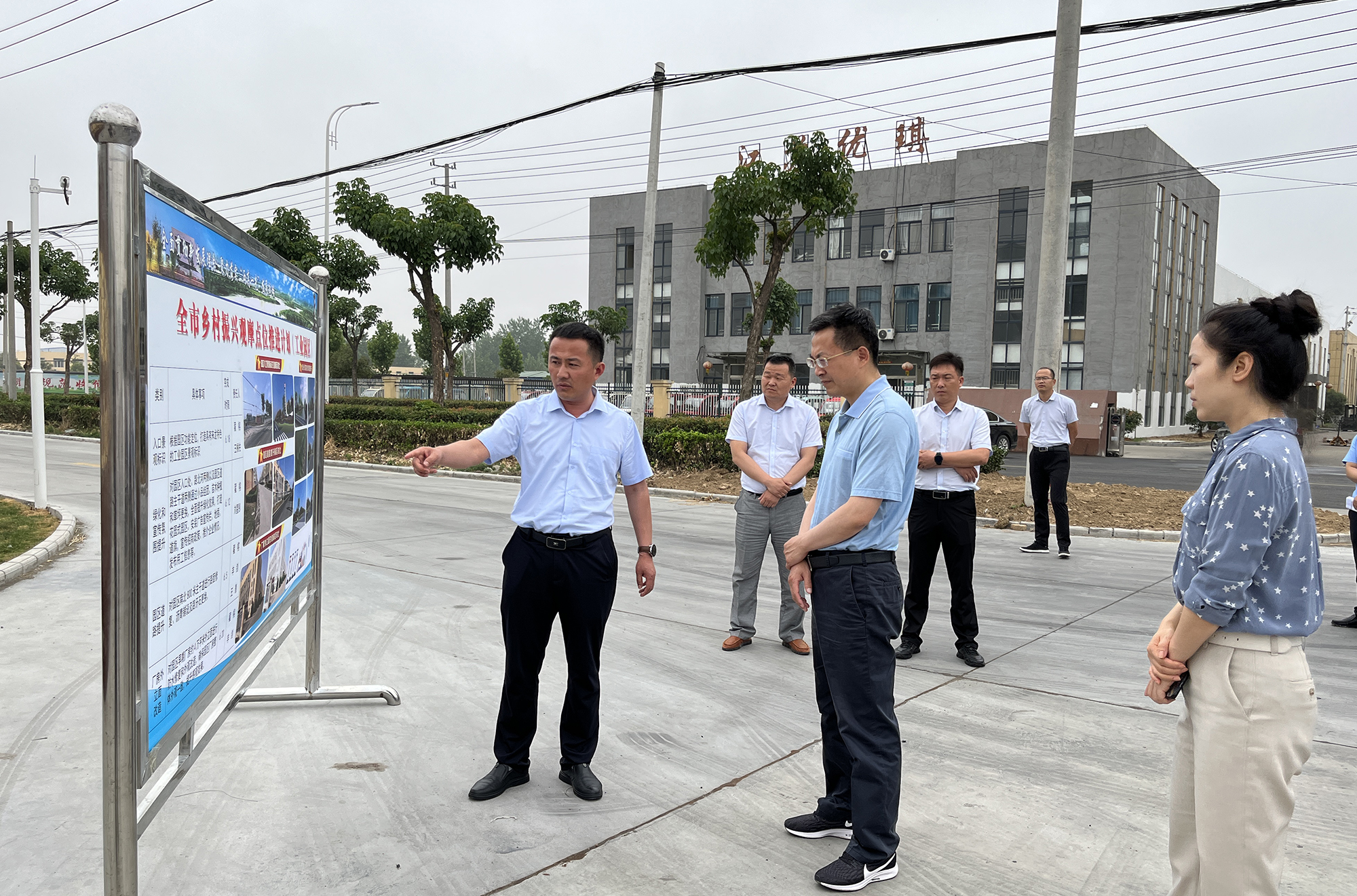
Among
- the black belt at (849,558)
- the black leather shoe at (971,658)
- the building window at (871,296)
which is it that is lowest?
the black leather shoe at (971,658)

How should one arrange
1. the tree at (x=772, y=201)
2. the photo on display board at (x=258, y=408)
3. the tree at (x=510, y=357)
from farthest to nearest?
1. the tree at (x=510, y=357)
2. the tree at (x=772, y=201)
3. the photo on display board at (x=258, y=408)

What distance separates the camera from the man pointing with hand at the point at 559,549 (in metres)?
3.67

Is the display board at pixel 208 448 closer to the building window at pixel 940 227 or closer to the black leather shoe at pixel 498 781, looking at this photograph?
the black leather shoe at pixel 498 781

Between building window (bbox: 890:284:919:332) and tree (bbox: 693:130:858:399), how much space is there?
28340 millimetres

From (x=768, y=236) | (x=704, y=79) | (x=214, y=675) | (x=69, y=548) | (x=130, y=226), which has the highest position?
(x=704, y=79)

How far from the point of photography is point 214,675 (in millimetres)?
2861

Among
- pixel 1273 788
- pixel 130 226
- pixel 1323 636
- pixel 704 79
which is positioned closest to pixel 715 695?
pixel 1273 788

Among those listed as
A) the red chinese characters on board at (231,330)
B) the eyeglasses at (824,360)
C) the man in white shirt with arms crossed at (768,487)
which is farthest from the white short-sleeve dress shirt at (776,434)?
the red chinese characters on board at (231,330)

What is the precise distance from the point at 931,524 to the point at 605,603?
9.39 ft

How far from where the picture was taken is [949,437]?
19.6 feet

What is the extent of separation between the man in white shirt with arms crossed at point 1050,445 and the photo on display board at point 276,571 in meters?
7.68

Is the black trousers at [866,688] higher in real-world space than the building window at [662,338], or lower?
lower

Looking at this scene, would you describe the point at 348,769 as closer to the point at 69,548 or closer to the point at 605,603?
the point at 605,603

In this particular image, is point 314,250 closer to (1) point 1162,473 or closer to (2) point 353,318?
(2) point 353,318
